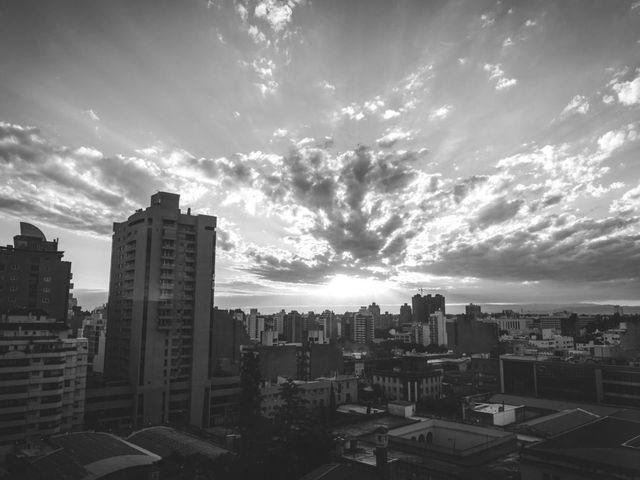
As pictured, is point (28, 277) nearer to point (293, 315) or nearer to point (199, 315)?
point (199, 315)

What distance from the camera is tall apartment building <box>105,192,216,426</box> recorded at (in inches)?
2229

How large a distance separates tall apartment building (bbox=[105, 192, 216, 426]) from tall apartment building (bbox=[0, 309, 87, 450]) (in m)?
10.3

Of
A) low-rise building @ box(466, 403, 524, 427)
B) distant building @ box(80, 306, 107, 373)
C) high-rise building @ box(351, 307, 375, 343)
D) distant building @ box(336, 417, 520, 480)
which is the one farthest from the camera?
high-rise building @ box(351, 307, 375, 343)

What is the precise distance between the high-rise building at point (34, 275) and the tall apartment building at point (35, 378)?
91.1 feet

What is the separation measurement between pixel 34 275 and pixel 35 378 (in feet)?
121

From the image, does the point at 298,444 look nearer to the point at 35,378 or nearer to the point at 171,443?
the point at 171,443

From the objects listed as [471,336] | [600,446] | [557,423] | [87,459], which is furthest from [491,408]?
[471,336]

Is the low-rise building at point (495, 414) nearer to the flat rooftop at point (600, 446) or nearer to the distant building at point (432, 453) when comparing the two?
the distant building at point (432, 453)

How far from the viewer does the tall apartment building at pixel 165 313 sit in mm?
56625

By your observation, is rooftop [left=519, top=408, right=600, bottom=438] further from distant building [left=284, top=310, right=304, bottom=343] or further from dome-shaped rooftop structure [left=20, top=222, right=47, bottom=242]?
distant building [left=284, top=310, right=304, bottom=343]

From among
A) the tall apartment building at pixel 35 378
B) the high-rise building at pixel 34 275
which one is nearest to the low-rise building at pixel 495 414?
the tall apartment building at pixel 35 378

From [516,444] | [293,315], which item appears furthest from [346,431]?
[293,315]

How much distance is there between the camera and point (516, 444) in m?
39.8

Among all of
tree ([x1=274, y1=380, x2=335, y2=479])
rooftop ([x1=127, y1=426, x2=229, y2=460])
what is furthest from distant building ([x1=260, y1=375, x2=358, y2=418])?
tree ([x1=274, y1=380, x2=335, y2=479])
